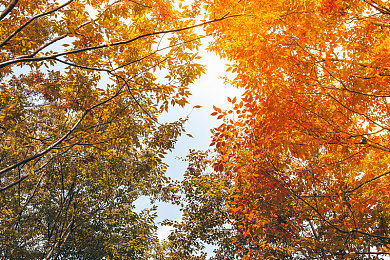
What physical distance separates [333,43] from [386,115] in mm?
1790

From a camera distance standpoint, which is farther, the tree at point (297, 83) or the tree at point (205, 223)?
the tree at point (205, 223)

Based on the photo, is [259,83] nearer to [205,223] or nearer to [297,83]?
[297,83]

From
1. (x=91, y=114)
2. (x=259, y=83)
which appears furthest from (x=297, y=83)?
(x=91, y=114)

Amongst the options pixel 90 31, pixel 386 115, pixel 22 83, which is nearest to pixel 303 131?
pixel 386 115

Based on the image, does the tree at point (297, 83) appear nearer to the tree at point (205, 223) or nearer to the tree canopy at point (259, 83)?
the tree canopy at point (259, 83)

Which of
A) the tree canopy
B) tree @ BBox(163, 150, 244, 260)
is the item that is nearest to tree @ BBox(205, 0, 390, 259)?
the tree canopy

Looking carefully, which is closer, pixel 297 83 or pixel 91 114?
pixel 297 83

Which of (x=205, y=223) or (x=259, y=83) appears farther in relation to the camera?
(x=205, y=223)

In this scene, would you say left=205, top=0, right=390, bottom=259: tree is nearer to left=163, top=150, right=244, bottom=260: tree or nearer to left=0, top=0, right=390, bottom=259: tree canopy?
left=0, top=0, right=390, bottom=259: tree canopy

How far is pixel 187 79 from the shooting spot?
5.11m

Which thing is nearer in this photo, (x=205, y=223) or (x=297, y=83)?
(x=297, y=83)

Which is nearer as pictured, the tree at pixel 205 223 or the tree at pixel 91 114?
the tree at pixel 91 114

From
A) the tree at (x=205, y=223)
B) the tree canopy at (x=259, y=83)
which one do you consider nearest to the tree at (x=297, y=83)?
the tree canopy at (x=259, y=83)

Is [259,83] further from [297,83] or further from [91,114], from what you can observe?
[91,114]
